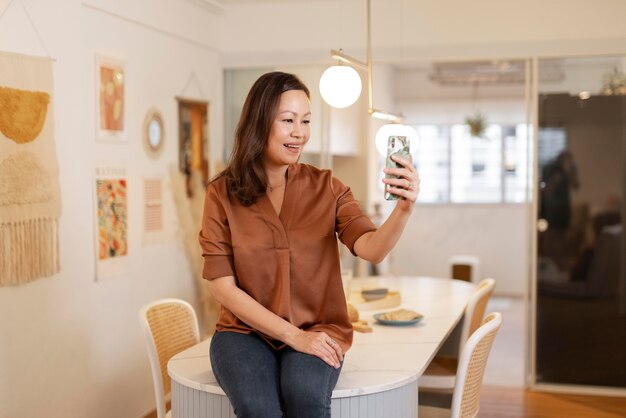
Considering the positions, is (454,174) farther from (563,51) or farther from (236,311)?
(236,311)

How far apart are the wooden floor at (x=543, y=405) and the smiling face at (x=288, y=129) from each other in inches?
102

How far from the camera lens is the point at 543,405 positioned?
443cm

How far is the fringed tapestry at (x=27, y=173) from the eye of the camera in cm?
301

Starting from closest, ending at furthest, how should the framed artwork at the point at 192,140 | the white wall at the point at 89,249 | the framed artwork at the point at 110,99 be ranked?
the white wall at the point at 89,249, the framed artwork at the point at 110,99, the framed artwork at the point at 192,140

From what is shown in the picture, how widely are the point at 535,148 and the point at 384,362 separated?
2.72m

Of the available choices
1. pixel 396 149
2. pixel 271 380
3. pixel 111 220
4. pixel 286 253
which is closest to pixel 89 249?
pixel 111 220

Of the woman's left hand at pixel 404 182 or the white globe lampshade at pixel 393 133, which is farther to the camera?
the white globe lampshade at pixel 393 133

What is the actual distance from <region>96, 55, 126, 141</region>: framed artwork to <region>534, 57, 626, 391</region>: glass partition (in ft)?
7.87

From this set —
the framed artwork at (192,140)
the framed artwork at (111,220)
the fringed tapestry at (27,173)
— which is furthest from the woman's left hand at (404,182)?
the framed artwork at (192,140)

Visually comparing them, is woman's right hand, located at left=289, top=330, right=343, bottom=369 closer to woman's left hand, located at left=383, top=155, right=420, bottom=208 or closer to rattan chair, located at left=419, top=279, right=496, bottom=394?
woman's left hand, located at left=383, top=155, right=420, bottom=208

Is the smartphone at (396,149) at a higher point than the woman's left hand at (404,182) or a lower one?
higher

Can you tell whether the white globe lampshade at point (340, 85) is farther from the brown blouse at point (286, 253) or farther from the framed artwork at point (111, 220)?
the framed artwork at point (111, 220)

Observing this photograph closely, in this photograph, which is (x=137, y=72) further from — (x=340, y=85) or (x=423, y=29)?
(x=423, y=29)

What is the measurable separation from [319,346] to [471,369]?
2.11 ft
